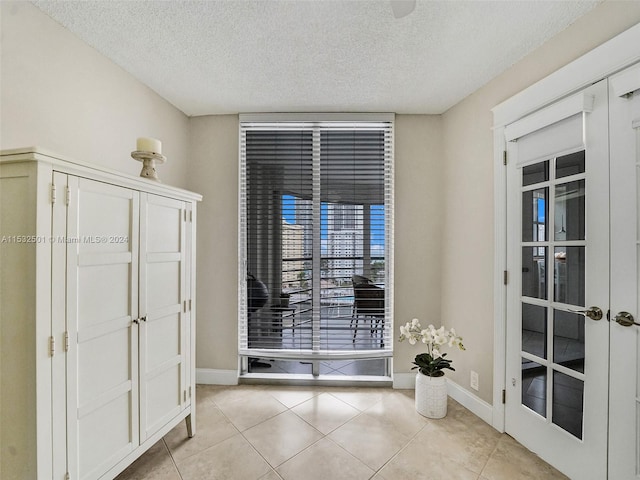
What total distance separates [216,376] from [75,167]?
86.1 inches

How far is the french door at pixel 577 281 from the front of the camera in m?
1.35

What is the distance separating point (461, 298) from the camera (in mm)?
2367

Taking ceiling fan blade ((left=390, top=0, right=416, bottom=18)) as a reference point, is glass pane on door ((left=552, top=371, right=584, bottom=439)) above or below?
below

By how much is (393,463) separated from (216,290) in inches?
76.9

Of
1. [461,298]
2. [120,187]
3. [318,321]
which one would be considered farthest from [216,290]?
[461,298]

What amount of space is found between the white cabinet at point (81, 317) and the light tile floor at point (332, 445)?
333 mm

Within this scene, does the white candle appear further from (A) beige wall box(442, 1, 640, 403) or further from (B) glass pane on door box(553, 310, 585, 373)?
(B) glass pane on door box(553, 310, 585, 373)

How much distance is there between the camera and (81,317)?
120cm

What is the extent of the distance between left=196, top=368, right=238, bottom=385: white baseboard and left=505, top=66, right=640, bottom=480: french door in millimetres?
2235

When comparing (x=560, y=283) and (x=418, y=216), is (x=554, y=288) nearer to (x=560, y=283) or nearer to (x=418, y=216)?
(x=560, y=283)

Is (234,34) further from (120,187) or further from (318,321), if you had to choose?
(318,321)

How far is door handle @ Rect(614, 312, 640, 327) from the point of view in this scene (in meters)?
1.32

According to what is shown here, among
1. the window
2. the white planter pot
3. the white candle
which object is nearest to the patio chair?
the window

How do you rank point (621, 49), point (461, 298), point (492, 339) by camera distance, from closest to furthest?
1. point (621, 49)
2. point (492, 339)
3. point (461, 298)
